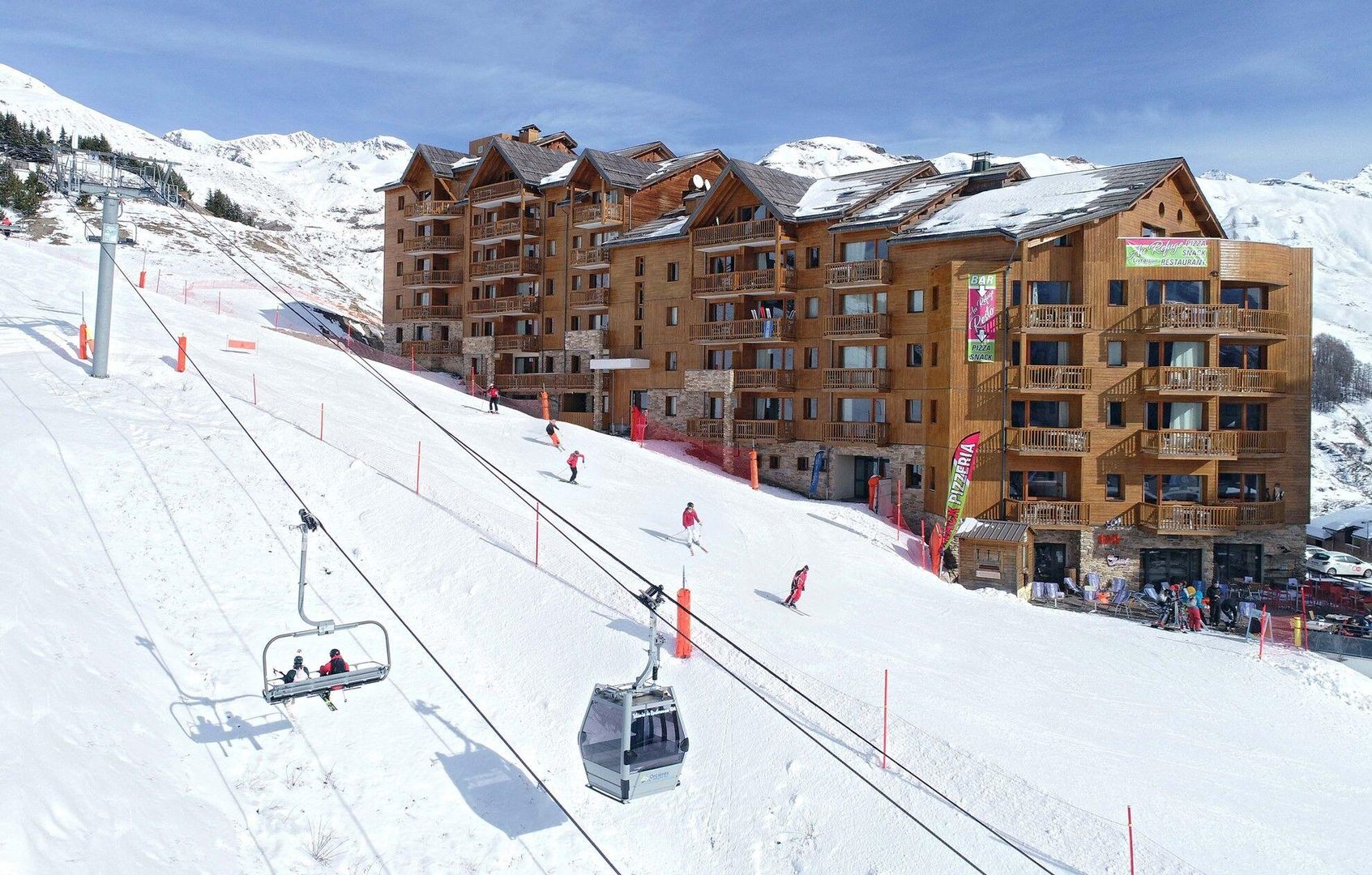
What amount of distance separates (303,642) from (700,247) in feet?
108

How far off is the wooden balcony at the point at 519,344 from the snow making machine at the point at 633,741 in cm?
4413

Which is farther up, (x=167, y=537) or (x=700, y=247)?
(x=700, y=247)

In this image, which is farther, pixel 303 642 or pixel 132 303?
pixel 132 303

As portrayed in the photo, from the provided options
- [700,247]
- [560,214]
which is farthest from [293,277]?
[700,247]

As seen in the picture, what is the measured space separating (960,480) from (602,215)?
1036 inches

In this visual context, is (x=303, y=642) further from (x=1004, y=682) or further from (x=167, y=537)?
(x=1004, y=682)

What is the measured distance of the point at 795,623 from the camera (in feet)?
73.5

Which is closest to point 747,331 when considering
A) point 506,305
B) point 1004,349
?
point 1004,349

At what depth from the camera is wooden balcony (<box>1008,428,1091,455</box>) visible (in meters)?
36.2

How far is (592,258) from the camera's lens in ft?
175

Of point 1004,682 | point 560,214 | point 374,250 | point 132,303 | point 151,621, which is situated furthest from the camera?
point 374,250

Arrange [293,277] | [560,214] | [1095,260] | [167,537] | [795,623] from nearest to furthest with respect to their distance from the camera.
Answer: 1. [167,537]
2. [795,623]
3. [1095,260]
4. [560,214]
5. [293,277]

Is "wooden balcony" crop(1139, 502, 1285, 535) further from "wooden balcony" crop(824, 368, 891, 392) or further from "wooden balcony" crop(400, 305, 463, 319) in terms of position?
"wooden balcony" crop(400, 305, 463, 319)

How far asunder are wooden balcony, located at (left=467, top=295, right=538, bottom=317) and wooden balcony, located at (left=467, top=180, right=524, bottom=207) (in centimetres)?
581
